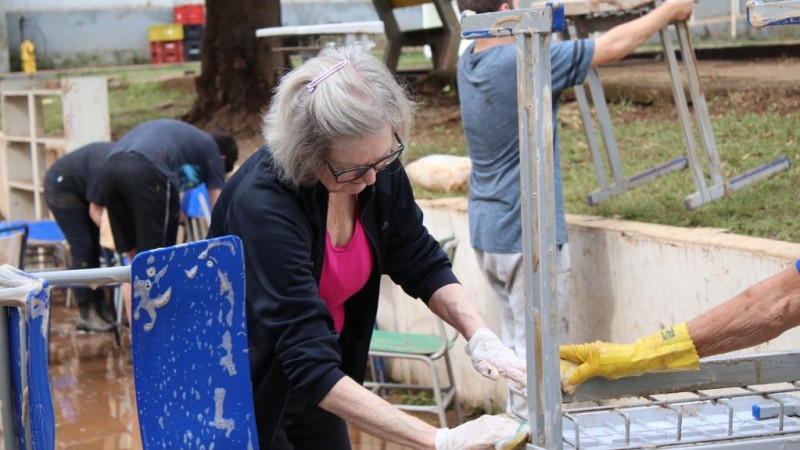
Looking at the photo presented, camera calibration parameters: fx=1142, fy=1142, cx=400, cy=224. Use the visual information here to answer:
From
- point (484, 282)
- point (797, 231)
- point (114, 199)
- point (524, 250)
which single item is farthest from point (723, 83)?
point (524, 250)

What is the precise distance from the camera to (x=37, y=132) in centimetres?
951

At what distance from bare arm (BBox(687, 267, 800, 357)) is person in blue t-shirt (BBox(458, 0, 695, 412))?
1.80 meters

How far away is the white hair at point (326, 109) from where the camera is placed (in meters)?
2.20

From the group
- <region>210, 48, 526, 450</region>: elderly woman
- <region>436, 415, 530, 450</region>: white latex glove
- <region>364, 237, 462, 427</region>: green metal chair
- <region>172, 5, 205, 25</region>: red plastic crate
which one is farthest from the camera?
<region>172, 5, 205, 25</region>: red plastic crate

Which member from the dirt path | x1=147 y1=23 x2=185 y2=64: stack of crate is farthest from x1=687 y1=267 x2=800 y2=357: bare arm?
x1=147 y1=23 x2=185 y2=64: stack of crate

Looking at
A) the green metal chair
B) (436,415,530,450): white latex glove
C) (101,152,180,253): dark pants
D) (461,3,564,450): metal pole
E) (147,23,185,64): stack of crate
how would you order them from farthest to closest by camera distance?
(147,23,185,64): stack of crate
(101,152,180,253): dark pants
the green metal chair
(436,415,530,450): white latex glove
(461,3,564,450): metal pole

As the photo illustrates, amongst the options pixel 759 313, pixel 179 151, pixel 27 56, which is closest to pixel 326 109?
pixel 759 313

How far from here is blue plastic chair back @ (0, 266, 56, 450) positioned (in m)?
1.84

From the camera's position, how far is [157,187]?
611cm

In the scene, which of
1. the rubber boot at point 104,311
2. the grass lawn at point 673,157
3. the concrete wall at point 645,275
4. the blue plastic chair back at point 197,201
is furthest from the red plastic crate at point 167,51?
the concrete wall at point 645,275

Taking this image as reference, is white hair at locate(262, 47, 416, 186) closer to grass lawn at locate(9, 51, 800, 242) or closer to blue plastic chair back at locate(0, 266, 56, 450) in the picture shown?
blue plastic chair back at locate(0, 266, 56, 450)

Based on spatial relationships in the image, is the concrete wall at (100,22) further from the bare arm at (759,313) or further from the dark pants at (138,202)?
A: the bare arm at (759,313)

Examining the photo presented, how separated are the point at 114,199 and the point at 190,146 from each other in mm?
510

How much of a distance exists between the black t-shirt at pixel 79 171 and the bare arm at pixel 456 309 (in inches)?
194
